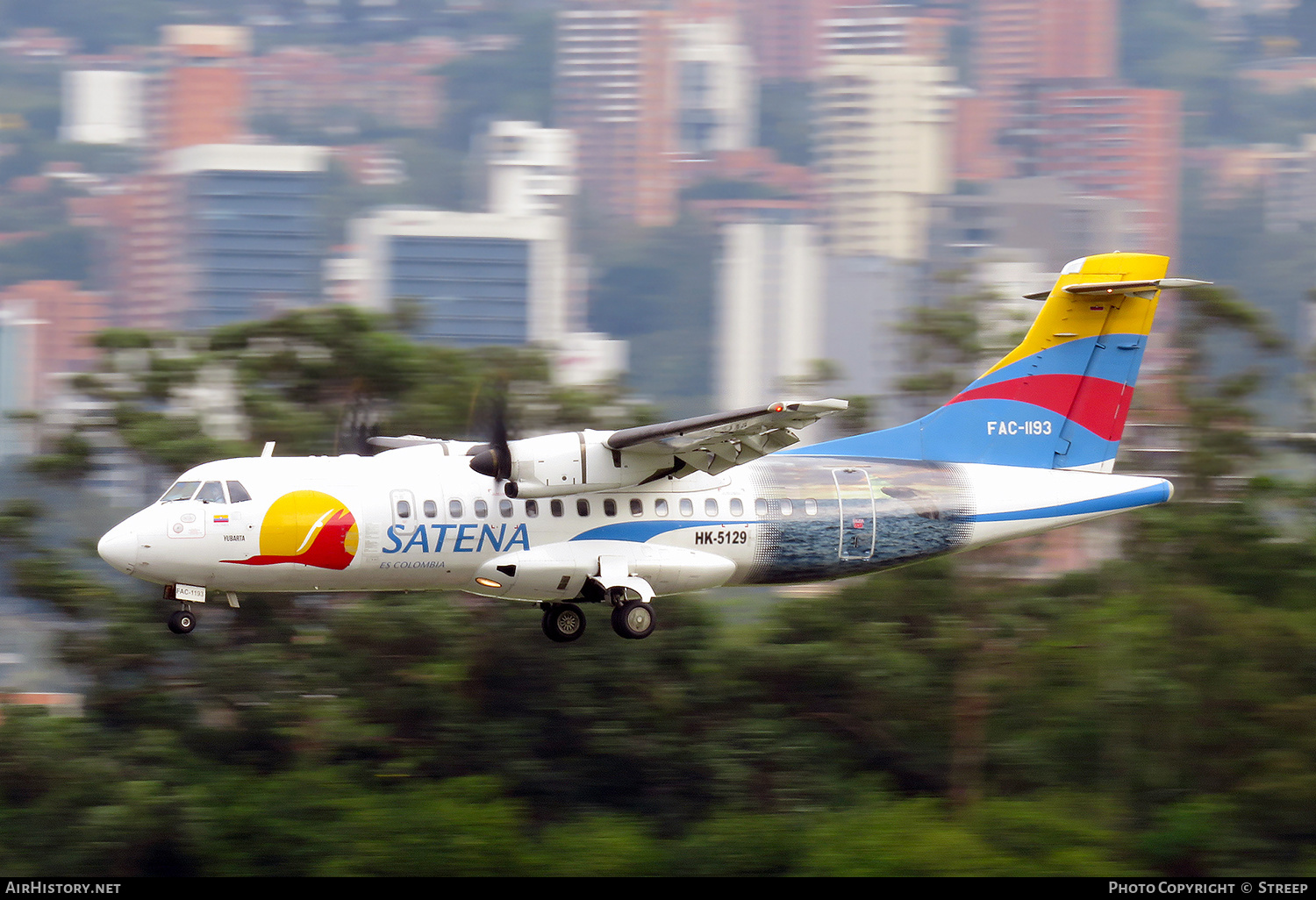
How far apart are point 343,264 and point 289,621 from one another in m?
73.6

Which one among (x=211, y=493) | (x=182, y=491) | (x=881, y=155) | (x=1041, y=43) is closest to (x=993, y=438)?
(x=211, y=493)

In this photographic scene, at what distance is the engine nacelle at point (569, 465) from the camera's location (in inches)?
592

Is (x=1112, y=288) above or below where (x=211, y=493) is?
above

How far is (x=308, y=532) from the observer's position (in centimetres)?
1512

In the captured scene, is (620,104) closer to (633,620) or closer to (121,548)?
(633,620)

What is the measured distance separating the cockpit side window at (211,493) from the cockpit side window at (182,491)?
8 cm

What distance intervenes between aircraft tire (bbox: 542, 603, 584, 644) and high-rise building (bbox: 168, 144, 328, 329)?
290ft

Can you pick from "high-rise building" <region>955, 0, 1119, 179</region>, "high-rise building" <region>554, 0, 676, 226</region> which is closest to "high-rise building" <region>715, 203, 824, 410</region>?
"high-rise building" <region>554, 0, 676, 226</region>

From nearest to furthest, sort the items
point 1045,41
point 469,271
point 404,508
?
point 404,508 → point 469,271 → point 1045,41

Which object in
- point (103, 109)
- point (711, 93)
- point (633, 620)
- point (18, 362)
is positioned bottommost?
point (18, 362)

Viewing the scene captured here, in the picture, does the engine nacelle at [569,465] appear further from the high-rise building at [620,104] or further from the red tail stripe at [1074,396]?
the high-rise building at [620,104]

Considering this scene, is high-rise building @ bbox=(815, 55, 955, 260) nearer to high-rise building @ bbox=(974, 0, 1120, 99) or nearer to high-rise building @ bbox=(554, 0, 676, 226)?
high-rise building @ bbox=(554, 0, 676, 226)

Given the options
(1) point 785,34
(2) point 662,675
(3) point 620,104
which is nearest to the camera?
(2) point 662,675

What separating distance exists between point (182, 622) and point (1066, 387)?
1071 centimetres
